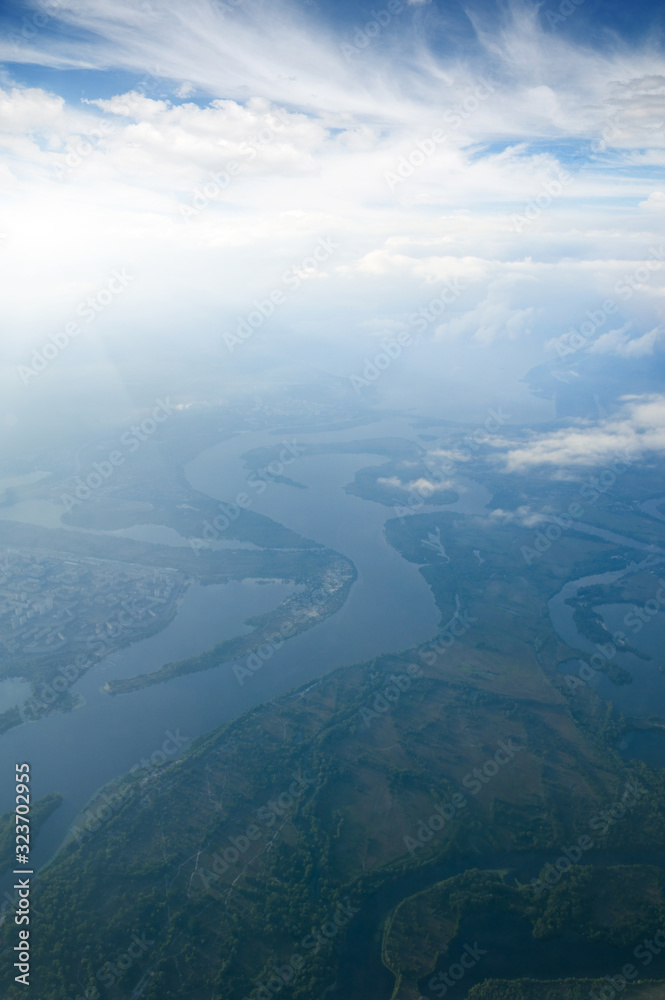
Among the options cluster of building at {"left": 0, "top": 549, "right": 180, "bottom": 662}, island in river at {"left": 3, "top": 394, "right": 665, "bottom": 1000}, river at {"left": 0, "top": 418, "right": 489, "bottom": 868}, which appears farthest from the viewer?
cluster of building at {"left": 0, "top": 549, "right": 180, "bottom": 662}

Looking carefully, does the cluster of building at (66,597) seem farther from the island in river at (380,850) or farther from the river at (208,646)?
the island in river at (380,850)

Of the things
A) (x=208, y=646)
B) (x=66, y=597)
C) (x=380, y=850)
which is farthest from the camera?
(x=66, y=597)

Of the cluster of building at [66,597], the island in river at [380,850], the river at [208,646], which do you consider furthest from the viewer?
the cluster of building at [66,597]

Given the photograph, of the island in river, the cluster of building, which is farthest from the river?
the cluster of building

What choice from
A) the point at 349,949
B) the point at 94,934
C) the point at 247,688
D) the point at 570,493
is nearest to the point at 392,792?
the point at 349,949

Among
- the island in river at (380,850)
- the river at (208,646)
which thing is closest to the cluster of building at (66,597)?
the river at (208,646)

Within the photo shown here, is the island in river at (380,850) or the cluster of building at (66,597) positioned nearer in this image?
the island in river at (380,850)

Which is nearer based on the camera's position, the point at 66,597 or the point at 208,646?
the point at 208,646

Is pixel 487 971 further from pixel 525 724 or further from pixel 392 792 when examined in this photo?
pixel 525 724

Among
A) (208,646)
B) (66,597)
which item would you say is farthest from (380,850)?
(66,597)

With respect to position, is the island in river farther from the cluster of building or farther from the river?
the cluster of building

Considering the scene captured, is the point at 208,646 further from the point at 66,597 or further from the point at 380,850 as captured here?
the point at 380,850
